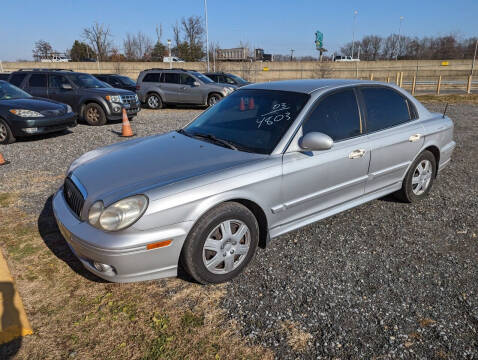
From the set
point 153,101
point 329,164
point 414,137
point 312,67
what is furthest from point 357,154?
point 312,67

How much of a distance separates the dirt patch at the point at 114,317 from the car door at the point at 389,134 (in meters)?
2.24

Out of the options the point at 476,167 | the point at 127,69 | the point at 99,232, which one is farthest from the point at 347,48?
the point at 99,232

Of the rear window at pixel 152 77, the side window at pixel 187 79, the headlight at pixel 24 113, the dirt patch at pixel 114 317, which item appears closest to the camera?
the dirt patch at pixel 114 317

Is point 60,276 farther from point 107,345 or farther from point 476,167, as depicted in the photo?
point 476,167

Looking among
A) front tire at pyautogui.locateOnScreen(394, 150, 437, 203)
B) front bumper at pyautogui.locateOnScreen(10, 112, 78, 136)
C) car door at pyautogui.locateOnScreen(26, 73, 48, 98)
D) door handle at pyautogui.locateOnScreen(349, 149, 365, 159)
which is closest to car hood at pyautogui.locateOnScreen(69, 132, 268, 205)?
door handle at pyautogui.locateOnScreen(349, 149, 365, 159)

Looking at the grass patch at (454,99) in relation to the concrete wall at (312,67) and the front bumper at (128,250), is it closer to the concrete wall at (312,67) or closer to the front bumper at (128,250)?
the front bumper at (128,250)

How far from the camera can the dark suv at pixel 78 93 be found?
34.3 ft

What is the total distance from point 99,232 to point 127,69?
45.9 m

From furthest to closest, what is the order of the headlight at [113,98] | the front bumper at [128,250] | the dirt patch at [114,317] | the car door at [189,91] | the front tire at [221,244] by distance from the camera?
the car door at [189,91]
the headlight at [113,98]
the front tire at [221,244]
the front bumper at [128,250]
the dirt patch at [114,317]

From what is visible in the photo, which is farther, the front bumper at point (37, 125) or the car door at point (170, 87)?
the car door at point (170, 87)

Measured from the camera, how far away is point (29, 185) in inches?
206

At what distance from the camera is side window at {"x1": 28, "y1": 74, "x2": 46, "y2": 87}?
1080 cm

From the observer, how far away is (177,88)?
15062 millimetres

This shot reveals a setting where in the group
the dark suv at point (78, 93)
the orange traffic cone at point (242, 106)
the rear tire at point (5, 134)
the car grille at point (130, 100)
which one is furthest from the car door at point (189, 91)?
the orange traffic cone at point (242, 106)
